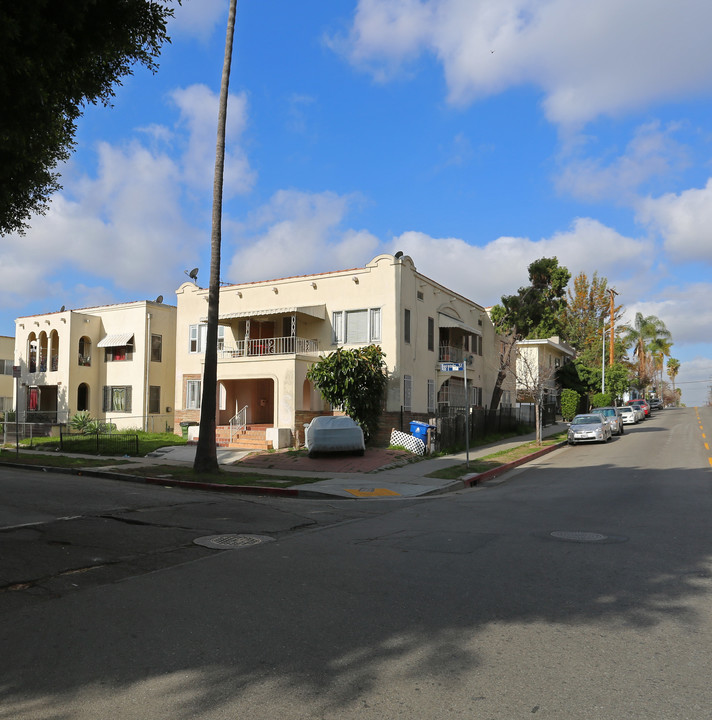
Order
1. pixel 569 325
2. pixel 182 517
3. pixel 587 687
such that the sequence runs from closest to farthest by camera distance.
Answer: pixel 587 687 < pixel 182 517 < pixel 569 325

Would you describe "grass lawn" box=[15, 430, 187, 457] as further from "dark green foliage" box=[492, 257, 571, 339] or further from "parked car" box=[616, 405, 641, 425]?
"parked car" box=[616, 405, 641, 425]

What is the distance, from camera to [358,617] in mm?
5418

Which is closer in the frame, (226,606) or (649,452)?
(226,606)

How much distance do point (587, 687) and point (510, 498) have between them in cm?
956

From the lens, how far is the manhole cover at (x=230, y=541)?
8.44 m

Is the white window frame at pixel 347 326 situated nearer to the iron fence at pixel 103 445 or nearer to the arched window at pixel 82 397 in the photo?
the iron fence at pixel 103 445

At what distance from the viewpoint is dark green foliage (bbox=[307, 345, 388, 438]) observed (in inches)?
962

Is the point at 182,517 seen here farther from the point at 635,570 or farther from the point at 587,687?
the point at 587,687

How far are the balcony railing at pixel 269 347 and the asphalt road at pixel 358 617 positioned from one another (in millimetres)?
17524

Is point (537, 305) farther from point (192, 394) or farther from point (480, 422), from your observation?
point (192, 394)

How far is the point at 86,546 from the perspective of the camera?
27.0 feet

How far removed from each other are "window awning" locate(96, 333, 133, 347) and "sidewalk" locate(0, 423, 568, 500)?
1171cm

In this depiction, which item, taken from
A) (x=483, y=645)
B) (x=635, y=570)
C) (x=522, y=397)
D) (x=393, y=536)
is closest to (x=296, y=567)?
(x=393, y=536)

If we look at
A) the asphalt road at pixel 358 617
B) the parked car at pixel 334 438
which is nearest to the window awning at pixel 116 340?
the parked car at pixel 334 438
